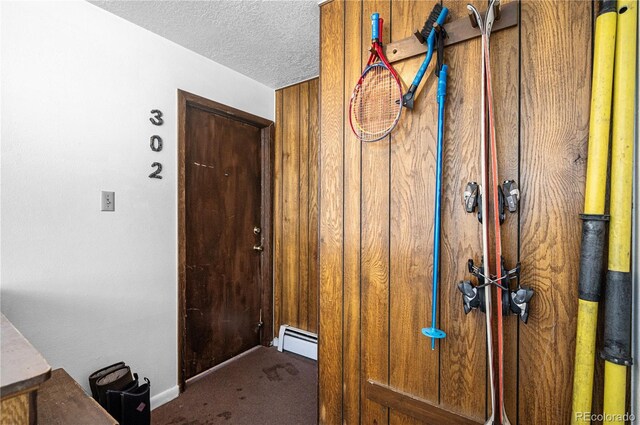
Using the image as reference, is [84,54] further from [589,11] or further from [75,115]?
[589,11]

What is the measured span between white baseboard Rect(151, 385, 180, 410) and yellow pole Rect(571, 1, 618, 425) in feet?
6.93

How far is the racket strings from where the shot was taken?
4.53 ft

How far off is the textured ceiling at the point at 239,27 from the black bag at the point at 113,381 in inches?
78.7

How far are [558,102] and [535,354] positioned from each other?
0.87 m

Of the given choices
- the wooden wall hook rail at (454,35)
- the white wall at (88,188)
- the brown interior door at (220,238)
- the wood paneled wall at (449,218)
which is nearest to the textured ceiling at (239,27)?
the white wall at (88,188)

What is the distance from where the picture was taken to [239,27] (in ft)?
6.15

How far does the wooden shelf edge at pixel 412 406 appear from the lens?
1.24 m

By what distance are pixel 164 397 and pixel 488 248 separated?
2098 mm

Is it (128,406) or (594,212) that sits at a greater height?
(594,212)

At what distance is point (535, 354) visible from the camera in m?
1.10

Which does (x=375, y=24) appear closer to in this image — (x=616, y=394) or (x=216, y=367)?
(x=616, y=394)

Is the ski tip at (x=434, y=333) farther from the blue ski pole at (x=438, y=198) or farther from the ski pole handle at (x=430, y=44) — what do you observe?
the ski pole handle at (x=430, y=44)

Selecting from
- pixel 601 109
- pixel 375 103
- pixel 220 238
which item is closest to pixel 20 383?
pixel 375 103

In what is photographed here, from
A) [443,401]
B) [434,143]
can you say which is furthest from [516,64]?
[443,401]
